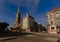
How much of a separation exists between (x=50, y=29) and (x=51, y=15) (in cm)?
758

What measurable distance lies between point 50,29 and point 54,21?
4.59m

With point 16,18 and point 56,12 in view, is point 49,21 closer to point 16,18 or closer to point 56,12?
point 56,12

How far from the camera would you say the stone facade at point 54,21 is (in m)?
61.0

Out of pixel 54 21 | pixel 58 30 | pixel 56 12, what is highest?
pixel 56 12

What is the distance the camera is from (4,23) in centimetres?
7625

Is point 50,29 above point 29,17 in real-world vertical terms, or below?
below

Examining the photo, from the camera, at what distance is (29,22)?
97.4 meters

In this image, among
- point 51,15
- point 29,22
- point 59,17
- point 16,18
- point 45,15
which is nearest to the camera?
point 59,17

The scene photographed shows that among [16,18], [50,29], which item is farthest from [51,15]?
[16,18]

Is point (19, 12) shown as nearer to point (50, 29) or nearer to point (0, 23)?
point (0, 23)

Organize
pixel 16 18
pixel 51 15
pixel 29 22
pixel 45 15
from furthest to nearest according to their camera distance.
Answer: pixel 16 18, pixel 29 22, pixel 45 15, pixel 51 15

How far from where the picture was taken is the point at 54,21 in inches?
2486

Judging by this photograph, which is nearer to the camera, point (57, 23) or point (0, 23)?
point (57, 23)

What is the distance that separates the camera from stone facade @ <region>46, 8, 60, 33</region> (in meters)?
61.0
